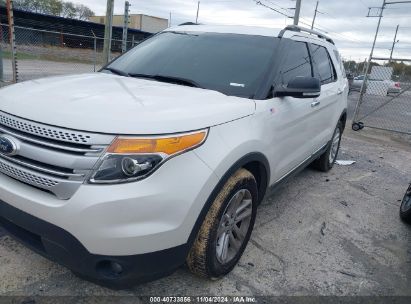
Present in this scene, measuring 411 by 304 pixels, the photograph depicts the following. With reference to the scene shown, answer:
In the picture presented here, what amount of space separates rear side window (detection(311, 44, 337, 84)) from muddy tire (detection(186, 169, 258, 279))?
2.26m

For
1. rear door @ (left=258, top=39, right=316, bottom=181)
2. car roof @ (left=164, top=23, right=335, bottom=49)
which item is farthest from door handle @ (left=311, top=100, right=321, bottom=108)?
car roof @ (left=164, top=23, right=335, bottom=49)

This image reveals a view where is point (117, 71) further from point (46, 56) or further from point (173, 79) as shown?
point (46, 56)

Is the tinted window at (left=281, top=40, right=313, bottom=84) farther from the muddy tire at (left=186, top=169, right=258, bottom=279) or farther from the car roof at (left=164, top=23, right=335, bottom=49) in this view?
the muddy tire at (left=186, top=169, right=258, bottom=279)

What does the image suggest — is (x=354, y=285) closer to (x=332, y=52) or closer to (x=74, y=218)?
(x=74, y=218)

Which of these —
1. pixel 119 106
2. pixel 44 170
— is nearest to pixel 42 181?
pixel 44 170

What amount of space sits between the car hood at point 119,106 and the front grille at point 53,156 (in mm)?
51

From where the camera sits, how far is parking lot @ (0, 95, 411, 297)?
8.89 feet

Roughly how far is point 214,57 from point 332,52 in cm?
265

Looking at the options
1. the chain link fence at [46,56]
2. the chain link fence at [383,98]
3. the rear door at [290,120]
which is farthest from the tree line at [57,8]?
the rear door at [290,120]

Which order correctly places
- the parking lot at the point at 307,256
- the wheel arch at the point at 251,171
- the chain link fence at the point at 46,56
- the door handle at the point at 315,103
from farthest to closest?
the chain link fence at the point at 46,56 → the door handle at the point at 315,103 → the parking lot at the point at 307,256 → the wheel arch at the point at 251,171

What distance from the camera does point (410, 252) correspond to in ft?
12.0

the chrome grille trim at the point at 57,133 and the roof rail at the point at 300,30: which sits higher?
the roof rail at the point at 300,30

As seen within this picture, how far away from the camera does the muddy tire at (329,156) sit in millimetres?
5569

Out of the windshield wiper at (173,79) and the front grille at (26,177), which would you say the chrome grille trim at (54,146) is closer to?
the front grille at (26,177)
